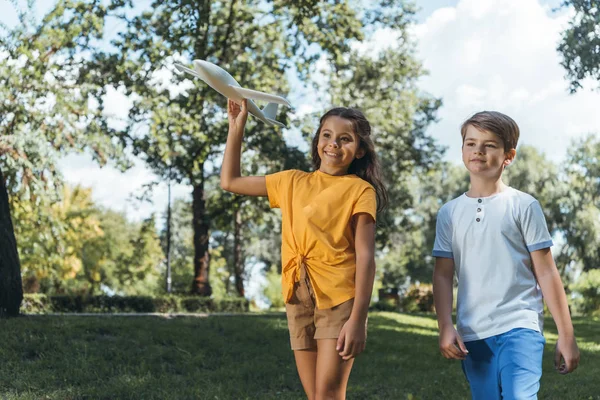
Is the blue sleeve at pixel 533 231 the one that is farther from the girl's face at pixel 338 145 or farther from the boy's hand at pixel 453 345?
the girl's face at pixel 338 145

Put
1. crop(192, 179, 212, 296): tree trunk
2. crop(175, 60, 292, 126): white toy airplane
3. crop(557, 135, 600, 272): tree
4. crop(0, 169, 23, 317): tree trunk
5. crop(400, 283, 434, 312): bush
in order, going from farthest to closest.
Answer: crop(557, 135, 600, 272): tree → crop(400, 283, 434, 312): bush → crop(192, 179, 212, 296): tree trunk → crop(0, 169, 23, 317): tree trunk → crop(175, 60, 292, 126): white toy airplane

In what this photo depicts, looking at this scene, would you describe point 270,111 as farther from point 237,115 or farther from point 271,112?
point 237,115

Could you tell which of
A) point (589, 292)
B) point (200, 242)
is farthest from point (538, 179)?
point (200, 242)

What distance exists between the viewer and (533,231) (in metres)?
3.15

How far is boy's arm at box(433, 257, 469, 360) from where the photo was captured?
10.3 ft

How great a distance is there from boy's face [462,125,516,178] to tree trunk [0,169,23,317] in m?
9.39

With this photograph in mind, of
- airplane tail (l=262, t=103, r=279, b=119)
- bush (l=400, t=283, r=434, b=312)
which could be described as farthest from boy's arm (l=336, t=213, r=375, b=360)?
bush (l=400, t=283, r=434, b=312)

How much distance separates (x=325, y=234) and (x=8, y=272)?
30.0 feet

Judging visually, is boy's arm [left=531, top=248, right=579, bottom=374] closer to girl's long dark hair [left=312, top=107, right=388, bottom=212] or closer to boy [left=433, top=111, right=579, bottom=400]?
boy [left=433, top=111, right=579, bottom=400]

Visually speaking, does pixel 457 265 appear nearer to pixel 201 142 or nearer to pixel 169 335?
pixel 169 335

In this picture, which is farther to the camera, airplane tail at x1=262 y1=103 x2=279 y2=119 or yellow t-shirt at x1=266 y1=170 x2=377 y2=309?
airplane tail at x1=262 y1=103 x2=279 y2=119

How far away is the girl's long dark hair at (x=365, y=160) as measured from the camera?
136 inches

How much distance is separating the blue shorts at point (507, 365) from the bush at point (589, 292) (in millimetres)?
30318

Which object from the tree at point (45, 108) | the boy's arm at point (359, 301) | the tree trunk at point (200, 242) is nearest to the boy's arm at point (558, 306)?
the boy's arm at point (359, 301)
